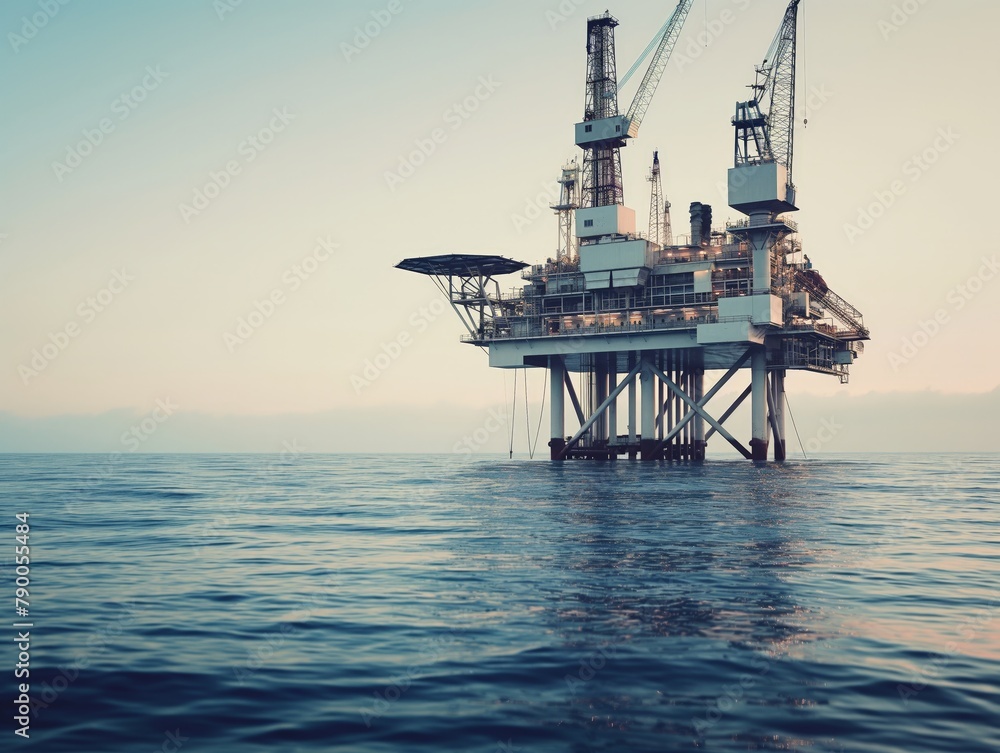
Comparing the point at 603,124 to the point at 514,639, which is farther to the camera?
the point at 603,124

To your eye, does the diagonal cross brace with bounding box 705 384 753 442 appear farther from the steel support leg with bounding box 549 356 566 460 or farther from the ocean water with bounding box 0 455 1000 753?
the ocean water with bounding box 0 455 1000 753

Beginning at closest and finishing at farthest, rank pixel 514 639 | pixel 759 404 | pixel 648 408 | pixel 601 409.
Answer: pixel 514 639 < pixel 759 404 < pixel 648 408 < pixel 601 409

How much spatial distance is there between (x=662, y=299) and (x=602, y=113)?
26.2 m

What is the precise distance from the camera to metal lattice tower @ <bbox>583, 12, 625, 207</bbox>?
11019 cm

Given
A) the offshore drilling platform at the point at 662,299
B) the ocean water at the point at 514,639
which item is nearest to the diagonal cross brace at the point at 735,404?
the offshore drilling platform at the point at 662,299

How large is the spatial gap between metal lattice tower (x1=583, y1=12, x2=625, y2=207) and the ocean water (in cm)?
7982

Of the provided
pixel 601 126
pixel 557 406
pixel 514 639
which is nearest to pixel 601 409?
pixel 557 406

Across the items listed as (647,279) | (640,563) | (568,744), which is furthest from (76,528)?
(647,279)

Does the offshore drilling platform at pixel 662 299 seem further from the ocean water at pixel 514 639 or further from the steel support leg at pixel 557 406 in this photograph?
the ocean water at pixel 514 639

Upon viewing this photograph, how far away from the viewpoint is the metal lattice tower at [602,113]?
362ft

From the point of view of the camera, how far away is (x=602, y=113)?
11300 cm

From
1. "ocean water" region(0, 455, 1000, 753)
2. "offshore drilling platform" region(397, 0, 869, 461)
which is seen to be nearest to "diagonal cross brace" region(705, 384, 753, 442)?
"offshore drilling platform" region(397, 0, 869, 461)

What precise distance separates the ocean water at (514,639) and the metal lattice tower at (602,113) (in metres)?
79.8

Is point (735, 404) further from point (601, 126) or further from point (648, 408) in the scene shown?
point (601, 126)
